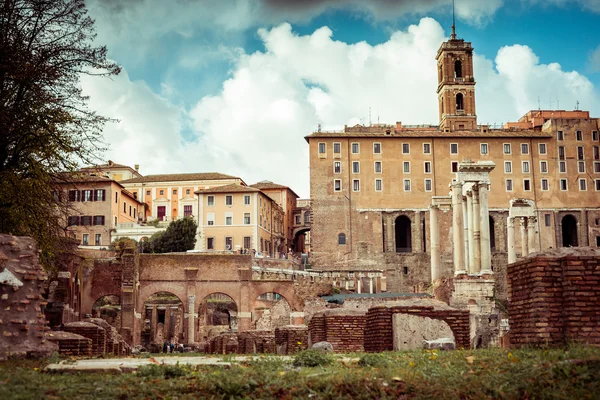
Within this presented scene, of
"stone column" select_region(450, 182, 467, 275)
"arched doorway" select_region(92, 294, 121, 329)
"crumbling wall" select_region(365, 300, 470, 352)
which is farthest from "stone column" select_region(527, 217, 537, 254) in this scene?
"crumbling wall" select_region(365, 300, 470, 352)

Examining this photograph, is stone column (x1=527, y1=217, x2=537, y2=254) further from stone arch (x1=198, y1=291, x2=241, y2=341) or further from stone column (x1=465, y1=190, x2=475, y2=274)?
stone arch (x1=198, y1=291, x2=241, y2=341)

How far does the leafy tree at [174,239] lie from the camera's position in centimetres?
7100

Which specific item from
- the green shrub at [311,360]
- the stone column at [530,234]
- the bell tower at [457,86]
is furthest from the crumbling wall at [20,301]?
the bell tower at [457,86]

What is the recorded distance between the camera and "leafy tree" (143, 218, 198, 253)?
7100cm

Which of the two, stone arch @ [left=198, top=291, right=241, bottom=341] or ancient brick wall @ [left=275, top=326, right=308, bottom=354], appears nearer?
ancient brick wall @ [left=275, top=326, right=308, bottom=354]

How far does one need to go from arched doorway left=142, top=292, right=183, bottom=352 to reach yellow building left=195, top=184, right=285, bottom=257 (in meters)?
20.7

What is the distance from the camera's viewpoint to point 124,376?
8508 millimetres

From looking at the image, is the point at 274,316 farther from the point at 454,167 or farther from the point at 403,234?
the point at 403,234

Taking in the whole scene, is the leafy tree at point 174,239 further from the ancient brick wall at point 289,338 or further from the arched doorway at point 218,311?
the ancient brick wall at point 289,338

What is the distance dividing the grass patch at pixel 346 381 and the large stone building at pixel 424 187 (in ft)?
189

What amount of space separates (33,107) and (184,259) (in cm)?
2902

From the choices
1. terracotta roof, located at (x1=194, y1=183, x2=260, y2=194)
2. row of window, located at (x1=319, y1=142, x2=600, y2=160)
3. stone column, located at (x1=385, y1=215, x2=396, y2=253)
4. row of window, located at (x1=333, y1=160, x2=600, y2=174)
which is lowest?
stone column, located at (x1=385, y1=215, x2=396, y2=253)

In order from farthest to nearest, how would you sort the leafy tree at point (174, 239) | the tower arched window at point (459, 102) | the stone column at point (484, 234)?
the tower arched window at point (459, 102), the leafy tree at point (174, 239), the stone column at point (484, 234)

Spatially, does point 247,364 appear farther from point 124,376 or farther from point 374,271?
point 374,271
